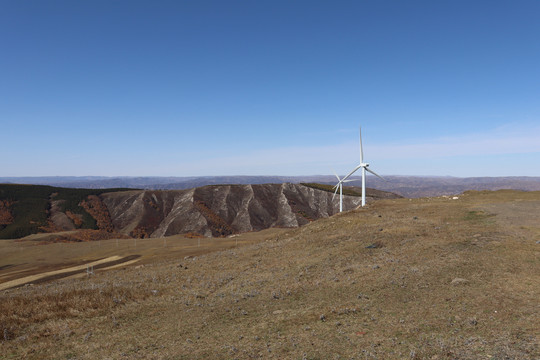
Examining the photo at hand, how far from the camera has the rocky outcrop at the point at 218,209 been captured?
498 feet

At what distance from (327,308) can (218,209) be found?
15351 cm

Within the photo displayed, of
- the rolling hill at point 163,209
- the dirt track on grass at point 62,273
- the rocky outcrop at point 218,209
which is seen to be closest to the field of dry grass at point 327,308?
the dirt track on grass at point 62,273

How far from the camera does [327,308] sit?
58.1 feet

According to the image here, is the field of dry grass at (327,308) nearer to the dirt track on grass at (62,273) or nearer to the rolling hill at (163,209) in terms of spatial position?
the dirt track on grass at (62,273)

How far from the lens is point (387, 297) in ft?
60.2

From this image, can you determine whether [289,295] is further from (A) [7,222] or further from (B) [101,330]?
(A) [7,222]

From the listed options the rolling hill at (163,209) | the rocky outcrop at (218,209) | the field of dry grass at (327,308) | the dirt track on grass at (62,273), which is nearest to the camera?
the field of dry grass at (327,308)

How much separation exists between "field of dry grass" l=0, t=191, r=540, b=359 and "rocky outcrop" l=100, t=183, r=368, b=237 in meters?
122

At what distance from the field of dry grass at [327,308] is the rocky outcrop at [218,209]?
122089 millimetres

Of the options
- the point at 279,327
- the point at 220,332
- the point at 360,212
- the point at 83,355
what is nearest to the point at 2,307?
the point at 83,355

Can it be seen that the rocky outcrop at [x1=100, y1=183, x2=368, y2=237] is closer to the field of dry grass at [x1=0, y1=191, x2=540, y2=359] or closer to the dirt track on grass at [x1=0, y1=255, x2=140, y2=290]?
the dirt track on grass at [x1=0, y1=255, x2=140, y2=290]

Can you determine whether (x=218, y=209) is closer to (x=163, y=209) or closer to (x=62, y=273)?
(x=163, y=209)

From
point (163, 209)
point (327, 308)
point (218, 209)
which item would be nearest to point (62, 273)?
point (327, 308)

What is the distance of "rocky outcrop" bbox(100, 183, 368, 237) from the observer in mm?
151875
